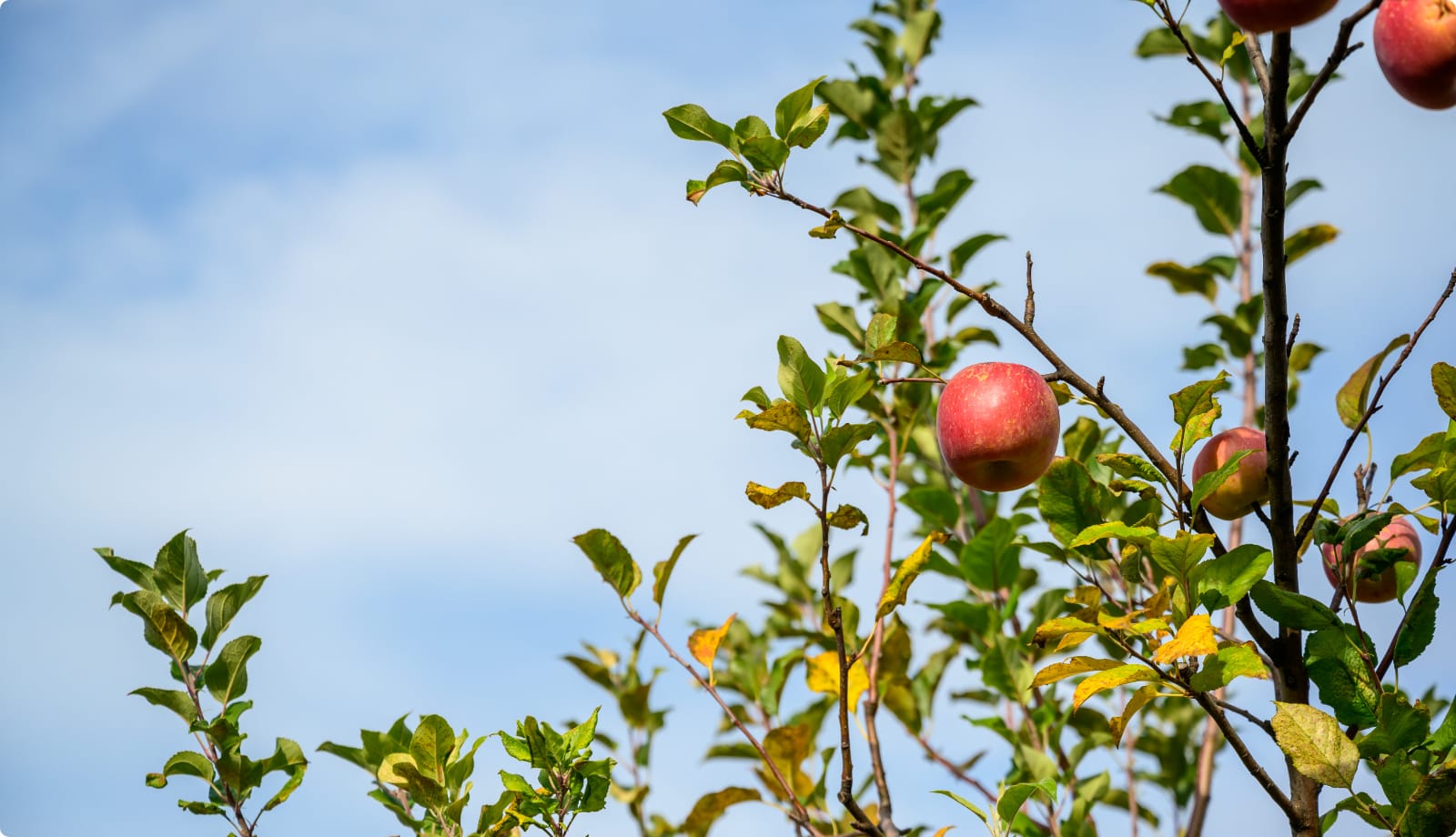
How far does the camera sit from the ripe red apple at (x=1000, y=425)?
209 cm

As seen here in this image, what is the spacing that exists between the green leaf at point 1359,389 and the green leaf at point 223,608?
191 centimetres

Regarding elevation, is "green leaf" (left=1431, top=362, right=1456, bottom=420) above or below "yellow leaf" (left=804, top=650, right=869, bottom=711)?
below

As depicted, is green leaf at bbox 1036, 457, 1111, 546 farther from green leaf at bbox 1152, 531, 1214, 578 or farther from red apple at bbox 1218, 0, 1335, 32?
red apple at bbox 1218, 0, 1335, 32

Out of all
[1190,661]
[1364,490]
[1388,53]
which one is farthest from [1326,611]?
[1388,53]

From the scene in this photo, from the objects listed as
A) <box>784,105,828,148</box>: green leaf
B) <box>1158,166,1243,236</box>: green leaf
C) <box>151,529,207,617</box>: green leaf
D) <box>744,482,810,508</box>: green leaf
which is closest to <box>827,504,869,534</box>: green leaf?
<box>744,482,810,508</box>: green leaf

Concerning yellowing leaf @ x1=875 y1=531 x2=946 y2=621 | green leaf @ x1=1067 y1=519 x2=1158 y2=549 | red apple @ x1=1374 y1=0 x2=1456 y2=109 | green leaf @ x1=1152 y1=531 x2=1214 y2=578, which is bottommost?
green leaf @ x1=1152 y1=531 x2=1214 y2=578

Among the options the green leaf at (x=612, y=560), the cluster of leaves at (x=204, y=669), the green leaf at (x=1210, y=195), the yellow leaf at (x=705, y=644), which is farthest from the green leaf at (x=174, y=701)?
the green leaf at (x=1210, y=195)

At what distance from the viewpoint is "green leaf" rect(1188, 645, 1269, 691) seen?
61.3 inches

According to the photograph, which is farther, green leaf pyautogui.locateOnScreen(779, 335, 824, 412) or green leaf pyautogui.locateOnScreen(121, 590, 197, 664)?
green leaf pyautogui.locateOnScreen(121, 590, 197, 664)

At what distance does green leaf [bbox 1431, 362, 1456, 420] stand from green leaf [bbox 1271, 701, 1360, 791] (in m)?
0.57

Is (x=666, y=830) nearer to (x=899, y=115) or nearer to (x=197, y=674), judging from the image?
(x=197, y=674)

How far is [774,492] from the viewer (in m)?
2.00

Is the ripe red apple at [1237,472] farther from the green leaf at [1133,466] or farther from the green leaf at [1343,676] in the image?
the green leaf at [1343,676]

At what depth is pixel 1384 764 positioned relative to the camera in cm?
159
